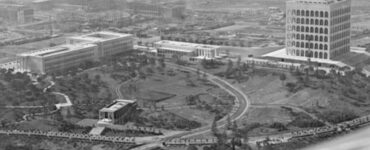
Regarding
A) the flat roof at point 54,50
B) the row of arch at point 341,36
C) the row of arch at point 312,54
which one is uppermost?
the row of arch at point 341,36

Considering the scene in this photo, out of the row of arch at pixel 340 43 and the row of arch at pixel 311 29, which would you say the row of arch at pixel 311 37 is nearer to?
the row of arch at pixel 311 29

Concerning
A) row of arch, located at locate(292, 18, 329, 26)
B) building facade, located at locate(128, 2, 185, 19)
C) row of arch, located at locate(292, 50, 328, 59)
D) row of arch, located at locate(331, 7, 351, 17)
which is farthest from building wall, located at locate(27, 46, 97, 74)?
building facade, located at locate(128, 2, 185, 19)

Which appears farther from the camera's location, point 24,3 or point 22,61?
point 24,3

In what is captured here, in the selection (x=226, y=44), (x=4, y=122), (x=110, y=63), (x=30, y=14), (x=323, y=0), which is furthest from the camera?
(x=30, y=14)

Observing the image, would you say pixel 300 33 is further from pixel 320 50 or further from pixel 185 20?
pixel 185 20

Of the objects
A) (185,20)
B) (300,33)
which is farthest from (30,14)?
(300,33)

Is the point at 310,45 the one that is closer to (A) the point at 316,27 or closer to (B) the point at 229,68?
(A) the point at 316,27

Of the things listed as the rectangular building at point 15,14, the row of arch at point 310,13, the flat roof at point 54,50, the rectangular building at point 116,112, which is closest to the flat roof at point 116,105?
the rectangular building at point 116,112
